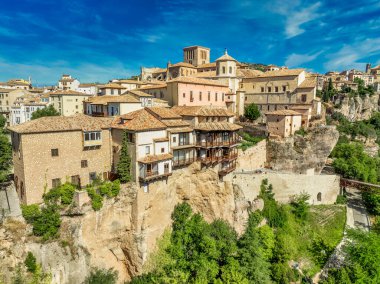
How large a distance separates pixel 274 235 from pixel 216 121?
1769 centimetres

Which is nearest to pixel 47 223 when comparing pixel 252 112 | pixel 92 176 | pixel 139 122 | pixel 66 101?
pixel 92 176

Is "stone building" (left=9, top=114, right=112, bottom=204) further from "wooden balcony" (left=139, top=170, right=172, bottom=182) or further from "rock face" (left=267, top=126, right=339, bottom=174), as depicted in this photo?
"rock face" (left=267, top=126, right=339, bottom=174)

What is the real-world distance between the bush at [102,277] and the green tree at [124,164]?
9186 mm

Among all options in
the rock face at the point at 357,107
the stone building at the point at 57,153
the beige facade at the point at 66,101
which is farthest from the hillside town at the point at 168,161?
the rock face at the point at 357,107

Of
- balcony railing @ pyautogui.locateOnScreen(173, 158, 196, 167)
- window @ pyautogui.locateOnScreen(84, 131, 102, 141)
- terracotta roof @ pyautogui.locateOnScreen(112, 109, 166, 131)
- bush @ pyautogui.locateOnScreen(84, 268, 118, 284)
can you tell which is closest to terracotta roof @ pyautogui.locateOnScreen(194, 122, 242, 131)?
balcony railing @ pyautogui.locateOnScreen(173, 158, 196, 167)

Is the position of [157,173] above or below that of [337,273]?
above

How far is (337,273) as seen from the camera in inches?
Answer: 1026

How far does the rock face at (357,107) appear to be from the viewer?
243 feet

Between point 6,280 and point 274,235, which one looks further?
point 274,235

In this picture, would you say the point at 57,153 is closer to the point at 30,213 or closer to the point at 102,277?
the point at 30,213

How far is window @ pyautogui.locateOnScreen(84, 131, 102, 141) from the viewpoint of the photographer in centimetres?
2731

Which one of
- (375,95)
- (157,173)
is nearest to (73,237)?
(157,173)

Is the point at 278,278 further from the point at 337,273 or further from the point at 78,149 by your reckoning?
the point at 78,149

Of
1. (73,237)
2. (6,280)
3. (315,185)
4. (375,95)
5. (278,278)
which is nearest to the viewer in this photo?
(6,280)
